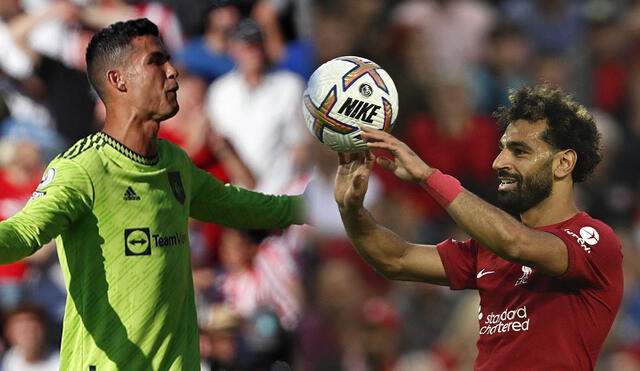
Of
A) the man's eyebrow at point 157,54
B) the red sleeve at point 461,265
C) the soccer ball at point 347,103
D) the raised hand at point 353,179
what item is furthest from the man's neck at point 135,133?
the red sleeve at point 461,265

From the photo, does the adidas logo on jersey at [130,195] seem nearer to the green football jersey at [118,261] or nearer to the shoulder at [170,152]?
the green football jersey at [118,261]

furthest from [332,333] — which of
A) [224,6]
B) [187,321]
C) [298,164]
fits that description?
[187,321]

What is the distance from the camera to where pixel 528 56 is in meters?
11.5

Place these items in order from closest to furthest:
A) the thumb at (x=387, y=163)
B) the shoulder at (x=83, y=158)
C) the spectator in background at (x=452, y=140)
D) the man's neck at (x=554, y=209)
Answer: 1. the shoulder at (x=83, y=158)
2. the thumb at (x=387, y=163)
3. the man's neck at (x=554, y=209)
4. the spectator in background at (x=452, y=140)

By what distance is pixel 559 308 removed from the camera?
502 centimetres

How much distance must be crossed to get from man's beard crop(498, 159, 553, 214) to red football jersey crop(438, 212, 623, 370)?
0.16m

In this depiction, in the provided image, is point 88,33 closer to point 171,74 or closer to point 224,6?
point 224,6

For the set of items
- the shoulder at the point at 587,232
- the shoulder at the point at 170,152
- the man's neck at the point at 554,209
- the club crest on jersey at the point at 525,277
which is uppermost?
the shoulder at the point at 170,152

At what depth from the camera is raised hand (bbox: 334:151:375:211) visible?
17.8 ft

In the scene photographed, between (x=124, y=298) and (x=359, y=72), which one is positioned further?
(x=359, y=72)

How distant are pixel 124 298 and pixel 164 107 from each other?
1.00m

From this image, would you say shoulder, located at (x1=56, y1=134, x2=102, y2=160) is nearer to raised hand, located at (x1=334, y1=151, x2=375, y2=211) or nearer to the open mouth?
raised hand, located at (x1=334, y1=151, x2=375, y2=211)

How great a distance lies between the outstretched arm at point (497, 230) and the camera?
4855 millimetres

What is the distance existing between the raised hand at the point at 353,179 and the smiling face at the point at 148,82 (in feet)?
3.03
